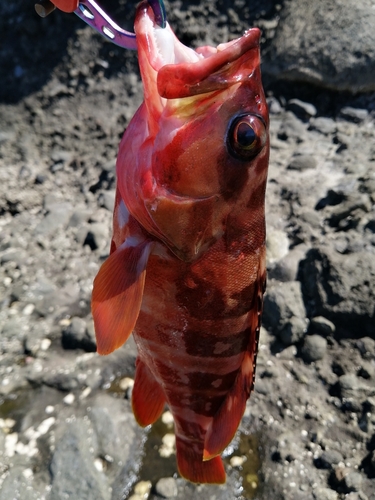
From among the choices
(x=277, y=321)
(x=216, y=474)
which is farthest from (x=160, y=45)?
(x=277, y=321)

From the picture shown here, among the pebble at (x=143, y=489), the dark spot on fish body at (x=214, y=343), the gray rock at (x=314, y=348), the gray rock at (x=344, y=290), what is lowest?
the pebble at (x=143, y=489)

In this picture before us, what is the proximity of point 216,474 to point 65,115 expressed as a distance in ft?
14.3

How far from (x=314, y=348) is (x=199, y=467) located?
1397mm

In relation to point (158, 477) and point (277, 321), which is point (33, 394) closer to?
point (158, 477)

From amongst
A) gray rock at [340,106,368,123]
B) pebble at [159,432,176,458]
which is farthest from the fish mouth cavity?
gray rock at [340,106,368,123]

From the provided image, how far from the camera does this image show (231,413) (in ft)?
5.44

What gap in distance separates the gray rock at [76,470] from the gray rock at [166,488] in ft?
0.87

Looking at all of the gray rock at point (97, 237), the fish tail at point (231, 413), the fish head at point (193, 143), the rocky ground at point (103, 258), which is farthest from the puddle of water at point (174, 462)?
the fish head at point (193, 143)

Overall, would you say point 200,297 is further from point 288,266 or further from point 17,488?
point 288,266

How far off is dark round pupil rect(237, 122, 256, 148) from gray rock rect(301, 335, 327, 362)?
2164mm

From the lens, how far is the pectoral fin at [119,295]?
1.29 metres

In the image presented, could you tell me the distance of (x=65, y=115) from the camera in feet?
17.7

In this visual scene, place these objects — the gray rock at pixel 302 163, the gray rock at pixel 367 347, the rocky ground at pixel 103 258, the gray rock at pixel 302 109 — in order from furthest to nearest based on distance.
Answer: the gray rock at pixel 302 109 < the gray rock at pixel 302 163 < the gray rock at pixel 367 347 < the rocky ground at pixel 103 258

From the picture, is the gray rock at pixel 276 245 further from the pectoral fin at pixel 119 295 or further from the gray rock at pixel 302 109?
the pectoral fin at pixel 119 295
